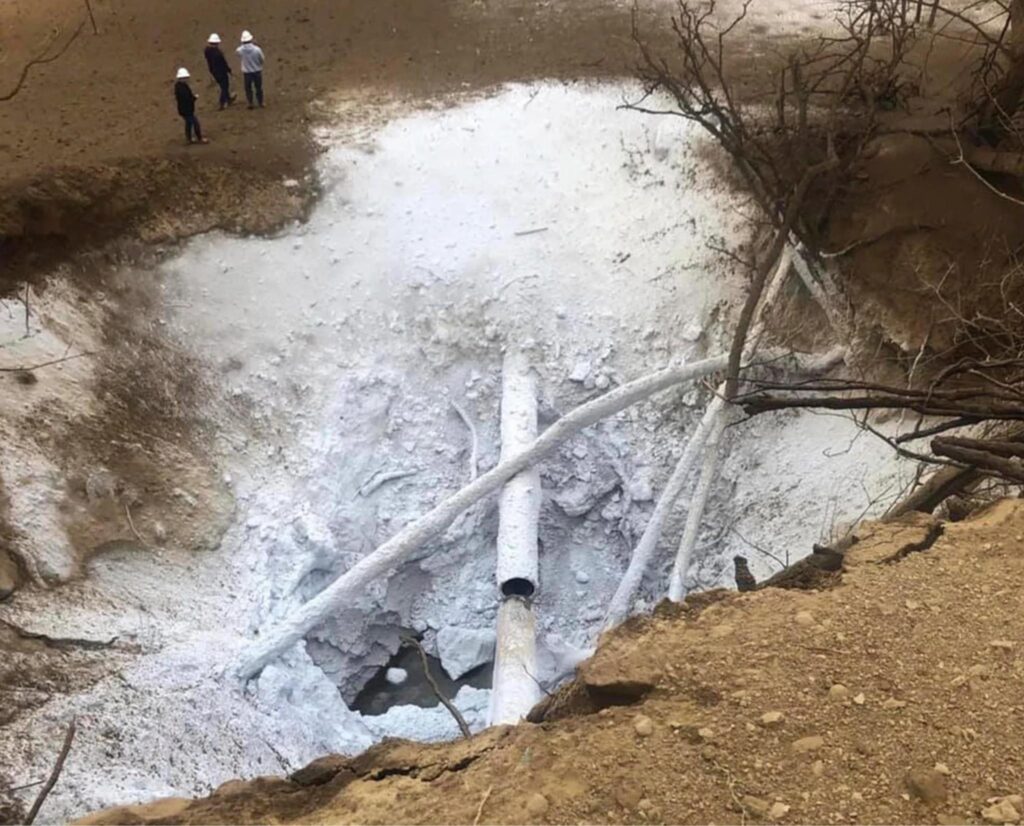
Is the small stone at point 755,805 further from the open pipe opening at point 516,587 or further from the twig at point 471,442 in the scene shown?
the twig at point 471,442

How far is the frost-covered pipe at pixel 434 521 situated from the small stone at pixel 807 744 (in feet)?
16.3

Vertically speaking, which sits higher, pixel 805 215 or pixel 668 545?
pixel 805 215

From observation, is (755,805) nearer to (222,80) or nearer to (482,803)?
(482,803)

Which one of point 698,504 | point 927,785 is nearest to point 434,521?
point 698,504

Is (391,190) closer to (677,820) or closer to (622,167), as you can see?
(622,167)

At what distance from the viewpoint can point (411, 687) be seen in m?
8.07

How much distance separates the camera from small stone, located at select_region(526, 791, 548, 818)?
2695mm

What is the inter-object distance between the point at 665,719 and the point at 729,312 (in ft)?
21.4

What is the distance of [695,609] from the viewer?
362 cm

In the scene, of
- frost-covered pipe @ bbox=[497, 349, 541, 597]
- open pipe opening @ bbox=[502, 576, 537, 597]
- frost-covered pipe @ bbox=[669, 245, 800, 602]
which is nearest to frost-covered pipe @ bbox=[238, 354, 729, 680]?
frost-covered pipe @ bbox=[497, 349, 541, 597]

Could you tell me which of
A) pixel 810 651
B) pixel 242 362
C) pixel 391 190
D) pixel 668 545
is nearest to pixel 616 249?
pixel 391 190

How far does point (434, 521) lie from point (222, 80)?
632cm

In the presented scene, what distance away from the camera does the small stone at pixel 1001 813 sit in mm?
2455

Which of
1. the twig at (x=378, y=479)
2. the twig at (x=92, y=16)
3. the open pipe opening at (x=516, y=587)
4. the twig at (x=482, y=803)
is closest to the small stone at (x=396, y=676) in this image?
the open pipe opening at (x=516, y=587)
